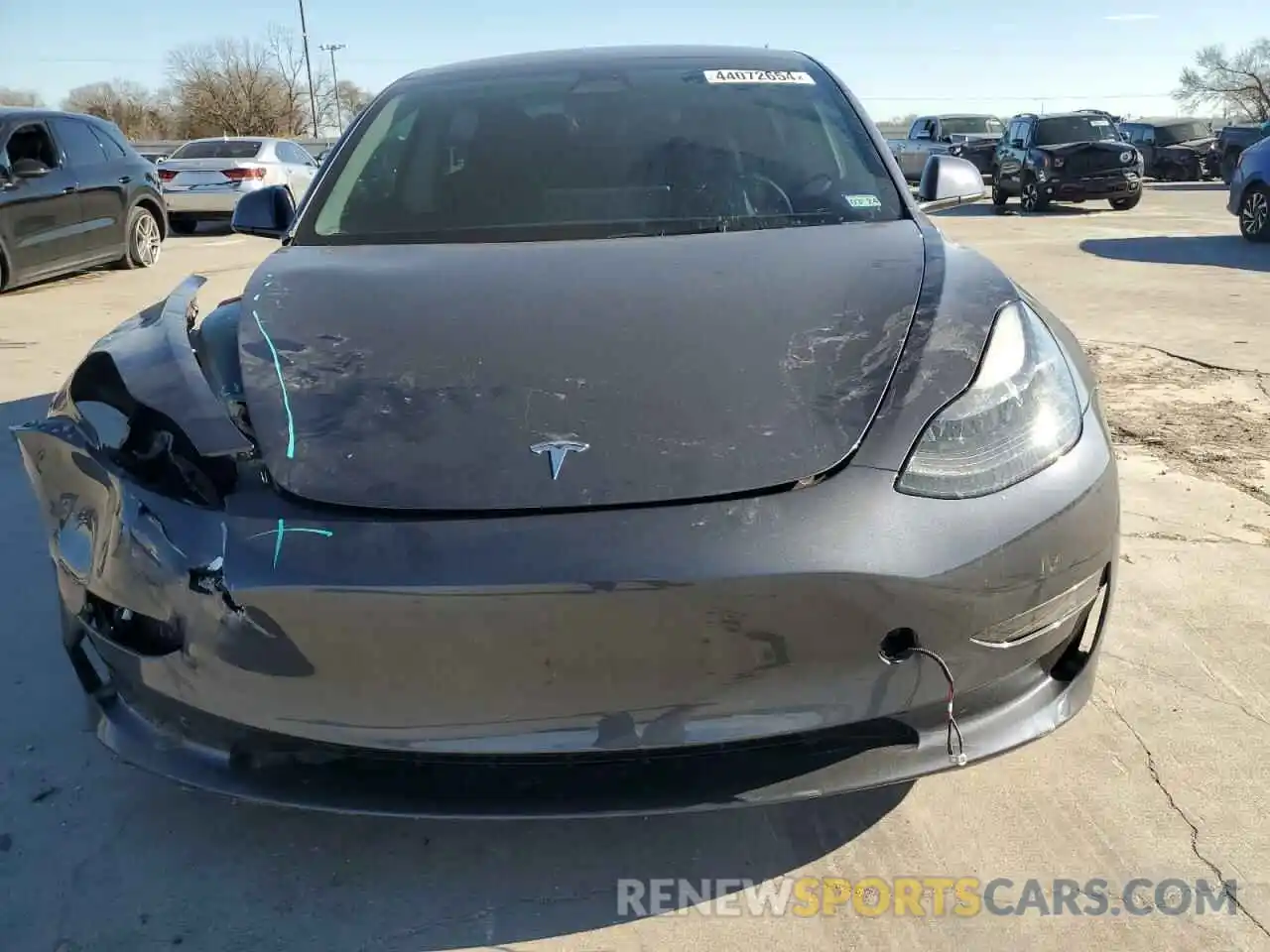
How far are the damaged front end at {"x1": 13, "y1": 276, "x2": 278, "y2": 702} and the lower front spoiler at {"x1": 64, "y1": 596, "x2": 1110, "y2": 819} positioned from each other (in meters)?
0.18

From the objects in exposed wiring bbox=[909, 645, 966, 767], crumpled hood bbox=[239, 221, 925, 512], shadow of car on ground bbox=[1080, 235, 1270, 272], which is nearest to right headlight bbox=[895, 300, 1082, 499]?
crumpled hood bbox=[239, 221, 925, 512]

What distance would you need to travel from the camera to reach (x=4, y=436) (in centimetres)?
461

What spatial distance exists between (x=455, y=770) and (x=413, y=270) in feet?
3.87

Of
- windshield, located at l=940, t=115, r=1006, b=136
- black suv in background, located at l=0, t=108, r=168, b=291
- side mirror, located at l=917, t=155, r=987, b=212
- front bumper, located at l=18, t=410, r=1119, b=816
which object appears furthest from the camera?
windshield, located at l=940, t=115, r=1006, b=136

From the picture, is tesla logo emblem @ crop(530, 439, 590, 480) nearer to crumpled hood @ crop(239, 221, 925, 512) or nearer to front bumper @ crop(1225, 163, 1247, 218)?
crumpled hood @ crop(239, 221, 925, 512)

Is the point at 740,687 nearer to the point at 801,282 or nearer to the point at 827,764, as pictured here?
the point at 827,764

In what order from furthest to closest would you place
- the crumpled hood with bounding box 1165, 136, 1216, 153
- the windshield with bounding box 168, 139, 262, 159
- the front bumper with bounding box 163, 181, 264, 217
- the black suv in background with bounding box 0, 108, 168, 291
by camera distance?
the crumpled hood with bounding box 1165, 136, 1216, 153 < the windshield with bounding box 168, 139, 262, 159 < the front bumper with bounding box 163, 181, 264, 217 < the black suv in background with bounding box 0, 108, 168, 291

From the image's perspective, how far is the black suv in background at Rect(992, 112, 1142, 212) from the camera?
623 inches

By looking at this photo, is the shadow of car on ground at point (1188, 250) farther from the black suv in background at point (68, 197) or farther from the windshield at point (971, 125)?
the windshield at point (971, 125)

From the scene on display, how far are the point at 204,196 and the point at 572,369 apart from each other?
1426 centimetres

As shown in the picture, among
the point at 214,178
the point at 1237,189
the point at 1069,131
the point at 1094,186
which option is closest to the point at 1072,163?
the point at 1094,186

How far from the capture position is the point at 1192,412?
192 inches

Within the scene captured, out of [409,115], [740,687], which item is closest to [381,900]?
[740,687]

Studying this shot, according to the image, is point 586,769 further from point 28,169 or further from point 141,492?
point 28,169
